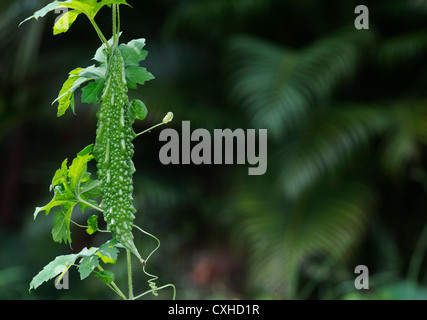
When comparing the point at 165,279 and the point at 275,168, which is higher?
the point at 275,168

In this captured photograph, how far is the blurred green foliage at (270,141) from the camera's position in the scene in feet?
8.58

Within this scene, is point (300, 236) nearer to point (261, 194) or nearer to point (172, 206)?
point (261, 194)

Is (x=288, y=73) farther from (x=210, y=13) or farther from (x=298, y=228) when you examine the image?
(x=298, y=228)

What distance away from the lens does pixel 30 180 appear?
4012mm

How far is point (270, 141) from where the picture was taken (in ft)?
9.42

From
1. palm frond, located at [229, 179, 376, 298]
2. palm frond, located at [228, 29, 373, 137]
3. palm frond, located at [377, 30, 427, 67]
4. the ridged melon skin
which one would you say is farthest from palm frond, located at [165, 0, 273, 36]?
the ridged melon skin

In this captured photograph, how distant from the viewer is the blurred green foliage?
262cm

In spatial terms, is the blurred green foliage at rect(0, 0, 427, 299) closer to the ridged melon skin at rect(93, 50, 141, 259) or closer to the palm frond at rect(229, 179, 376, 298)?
the palm frond at rect(229, 179, 376, 298)

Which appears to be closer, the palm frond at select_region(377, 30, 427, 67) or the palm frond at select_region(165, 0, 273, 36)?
the palm frond at select_region(377, 30, 427, 67)

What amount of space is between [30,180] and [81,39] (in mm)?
1046

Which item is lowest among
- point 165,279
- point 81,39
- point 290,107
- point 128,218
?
point 128,218

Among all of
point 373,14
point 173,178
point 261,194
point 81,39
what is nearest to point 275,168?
point 261,194

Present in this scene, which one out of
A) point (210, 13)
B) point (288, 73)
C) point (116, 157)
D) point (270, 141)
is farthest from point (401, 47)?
point (116, 157)

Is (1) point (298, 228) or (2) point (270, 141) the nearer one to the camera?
(1) point (298, 228)
